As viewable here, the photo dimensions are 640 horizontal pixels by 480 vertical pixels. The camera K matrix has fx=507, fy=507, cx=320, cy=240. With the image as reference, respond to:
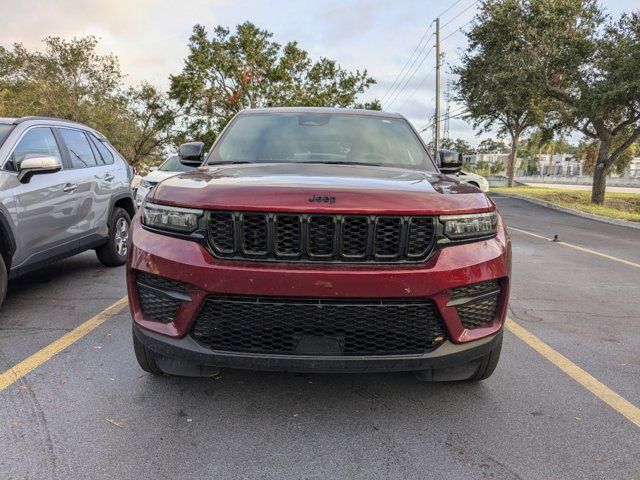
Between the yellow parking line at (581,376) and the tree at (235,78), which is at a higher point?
the tree at (235,78)

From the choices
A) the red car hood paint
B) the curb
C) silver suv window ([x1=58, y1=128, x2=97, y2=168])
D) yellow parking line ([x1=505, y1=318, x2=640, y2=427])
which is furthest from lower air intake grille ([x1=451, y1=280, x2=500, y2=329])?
the curb

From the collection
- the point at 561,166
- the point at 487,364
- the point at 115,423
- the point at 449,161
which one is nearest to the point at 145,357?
the point at 115,423

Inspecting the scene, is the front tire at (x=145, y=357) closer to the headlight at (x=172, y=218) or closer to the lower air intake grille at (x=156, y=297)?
the lower air intake grille at (x=156, y=297)

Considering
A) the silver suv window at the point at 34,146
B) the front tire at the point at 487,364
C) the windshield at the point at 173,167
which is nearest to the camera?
the front tire at the point at 487,364

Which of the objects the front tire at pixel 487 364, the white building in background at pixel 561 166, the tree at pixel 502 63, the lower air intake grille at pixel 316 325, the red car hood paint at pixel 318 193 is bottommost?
the white building in background at pixel 561 166

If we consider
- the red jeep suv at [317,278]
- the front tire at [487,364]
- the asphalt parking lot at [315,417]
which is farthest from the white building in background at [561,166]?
the red jeep suv at [317,278]

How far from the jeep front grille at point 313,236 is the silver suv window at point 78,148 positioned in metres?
3.78

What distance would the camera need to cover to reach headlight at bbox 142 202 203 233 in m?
2.55

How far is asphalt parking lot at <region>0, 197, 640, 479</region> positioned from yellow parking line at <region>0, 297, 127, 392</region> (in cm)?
3

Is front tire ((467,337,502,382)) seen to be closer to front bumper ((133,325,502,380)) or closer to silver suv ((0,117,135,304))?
front bumper ((133,325,502,380))

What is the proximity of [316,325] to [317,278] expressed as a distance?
0.80 feet

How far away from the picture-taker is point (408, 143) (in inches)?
164

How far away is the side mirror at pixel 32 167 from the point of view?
171 inches

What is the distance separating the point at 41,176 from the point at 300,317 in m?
3.53
